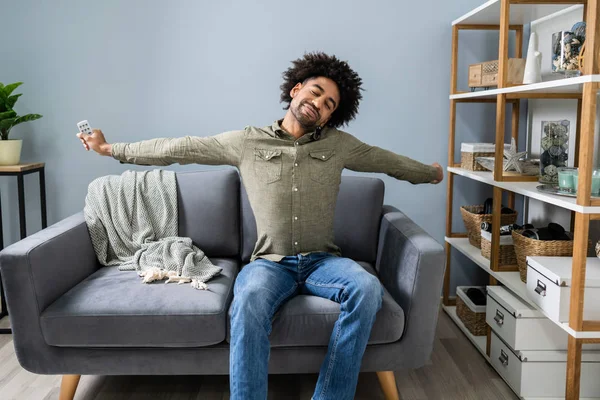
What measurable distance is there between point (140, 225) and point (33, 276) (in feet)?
1.91

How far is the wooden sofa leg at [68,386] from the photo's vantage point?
1.97 meters

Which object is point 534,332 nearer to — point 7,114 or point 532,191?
point 532,191

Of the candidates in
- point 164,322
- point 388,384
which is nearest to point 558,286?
point 388,384

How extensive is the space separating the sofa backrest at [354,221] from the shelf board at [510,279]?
1.58 ft

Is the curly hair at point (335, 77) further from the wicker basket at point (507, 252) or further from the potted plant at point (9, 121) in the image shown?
the potted plant at point (9, 121)

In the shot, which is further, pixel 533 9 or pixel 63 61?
pixel 63 61

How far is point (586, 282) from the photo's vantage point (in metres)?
1.81

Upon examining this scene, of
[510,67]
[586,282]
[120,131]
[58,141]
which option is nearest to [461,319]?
[586,282]

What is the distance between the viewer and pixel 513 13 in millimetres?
2535

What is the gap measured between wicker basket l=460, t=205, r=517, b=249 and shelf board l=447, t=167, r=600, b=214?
200mm

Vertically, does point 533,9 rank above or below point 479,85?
above

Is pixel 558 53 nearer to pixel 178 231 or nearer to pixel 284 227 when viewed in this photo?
pixel 284 227

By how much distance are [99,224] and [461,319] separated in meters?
1.69

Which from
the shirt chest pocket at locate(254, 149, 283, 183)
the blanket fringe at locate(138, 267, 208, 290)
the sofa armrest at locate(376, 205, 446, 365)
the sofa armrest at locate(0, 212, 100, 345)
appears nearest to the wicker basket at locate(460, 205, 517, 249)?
the sofa armrest at locate(376, 205, 446, 365)
